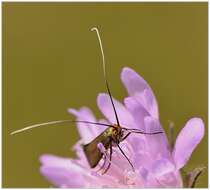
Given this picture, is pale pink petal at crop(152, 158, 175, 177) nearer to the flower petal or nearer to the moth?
the moth

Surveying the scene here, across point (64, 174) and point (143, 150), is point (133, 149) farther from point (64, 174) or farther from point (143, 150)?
point (64, 174)

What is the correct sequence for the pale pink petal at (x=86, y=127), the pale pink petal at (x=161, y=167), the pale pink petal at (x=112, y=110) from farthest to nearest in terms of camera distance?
the pale pink petal at (x=86, y=127) < the pale pink petal at (x=112, y=110) < the pale pink petal at (x=161, y=167)

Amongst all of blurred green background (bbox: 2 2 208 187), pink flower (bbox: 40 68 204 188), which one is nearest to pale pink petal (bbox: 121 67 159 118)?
pink flower (bbox: 40 68 204 188)

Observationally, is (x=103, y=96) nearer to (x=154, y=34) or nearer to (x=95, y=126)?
(x=95, y=126)

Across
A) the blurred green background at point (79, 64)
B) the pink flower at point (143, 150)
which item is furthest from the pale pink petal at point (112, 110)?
the blurred green background at point (79, 64)

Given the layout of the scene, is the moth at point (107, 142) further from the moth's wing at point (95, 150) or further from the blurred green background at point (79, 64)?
the blurred green background at point (79, 64)

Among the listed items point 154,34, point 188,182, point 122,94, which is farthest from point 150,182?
point 154,34
